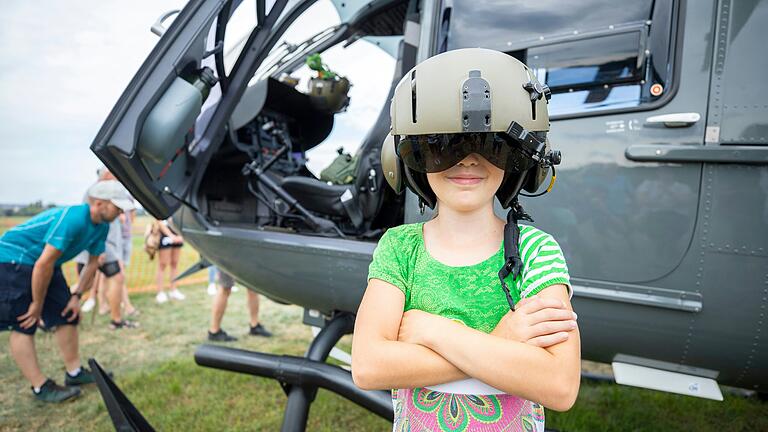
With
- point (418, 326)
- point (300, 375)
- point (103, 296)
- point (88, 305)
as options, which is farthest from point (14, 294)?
point (418, 326)

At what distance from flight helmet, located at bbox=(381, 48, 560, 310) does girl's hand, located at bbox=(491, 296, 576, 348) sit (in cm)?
4

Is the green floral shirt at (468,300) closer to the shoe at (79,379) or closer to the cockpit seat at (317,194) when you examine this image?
the cockpit seat at (317,194)

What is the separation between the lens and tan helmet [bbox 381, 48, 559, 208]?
0.81 meters

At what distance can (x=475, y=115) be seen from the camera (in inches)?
31.6

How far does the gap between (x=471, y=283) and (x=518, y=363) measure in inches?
7.1

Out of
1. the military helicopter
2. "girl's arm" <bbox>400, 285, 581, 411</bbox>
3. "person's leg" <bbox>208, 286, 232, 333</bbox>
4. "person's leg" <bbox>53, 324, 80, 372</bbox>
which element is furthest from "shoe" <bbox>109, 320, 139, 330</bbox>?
"girl's arm" <bbox>400, 285, 581, 411</bbox>

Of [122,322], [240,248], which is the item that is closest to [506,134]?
[240,248]

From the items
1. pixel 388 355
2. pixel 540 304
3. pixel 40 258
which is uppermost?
pixel 540 304

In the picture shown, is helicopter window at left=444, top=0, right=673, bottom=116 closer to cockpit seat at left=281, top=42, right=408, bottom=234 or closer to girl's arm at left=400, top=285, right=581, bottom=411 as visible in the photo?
cockpit seat at left=281, top=42, right=408, bottom=234

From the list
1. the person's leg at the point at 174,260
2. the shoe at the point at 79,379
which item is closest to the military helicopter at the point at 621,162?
the shoe at the point at 79,379

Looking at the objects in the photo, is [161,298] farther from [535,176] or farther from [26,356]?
[535,176]

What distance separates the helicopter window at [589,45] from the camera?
168 cm

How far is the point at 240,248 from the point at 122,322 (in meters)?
2.97

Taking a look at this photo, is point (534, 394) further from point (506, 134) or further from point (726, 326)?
point (726, 326)
